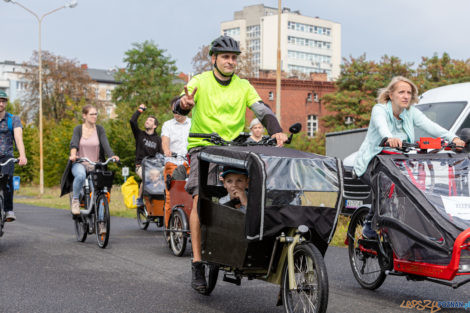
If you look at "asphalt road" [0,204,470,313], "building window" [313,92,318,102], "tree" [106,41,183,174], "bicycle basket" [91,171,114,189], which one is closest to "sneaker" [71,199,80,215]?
"bicycle basket" [91,171,114,189]

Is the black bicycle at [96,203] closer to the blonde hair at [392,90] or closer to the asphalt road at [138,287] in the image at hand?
the asphalt road at [138,287]

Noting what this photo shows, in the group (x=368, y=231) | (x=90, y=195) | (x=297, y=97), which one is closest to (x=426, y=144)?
(x=368, y=231)

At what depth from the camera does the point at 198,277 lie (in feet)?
19.6

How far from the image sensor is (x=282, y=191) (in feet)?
16.4

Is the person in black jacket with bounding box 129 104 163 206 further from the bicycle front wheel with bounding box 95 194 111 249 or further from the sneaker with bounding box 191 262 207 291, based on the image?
the sneaker with bounding box 191 262 207 291

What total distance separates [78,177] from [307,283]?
649 cm

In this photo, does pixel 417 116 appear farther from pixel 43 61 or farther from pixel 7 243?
pixel 43 61

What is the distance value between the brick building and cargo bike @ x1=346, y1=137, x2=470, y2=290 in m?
67.0

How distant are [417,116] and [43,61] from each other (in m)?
61.5

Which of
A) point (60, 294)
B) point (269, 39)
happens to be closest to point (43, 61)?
point (269, 39)

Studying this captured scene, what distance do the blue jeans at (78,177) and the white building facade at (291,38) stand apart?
102m

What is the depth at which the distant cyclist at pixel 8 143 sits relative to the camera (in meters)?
9.45

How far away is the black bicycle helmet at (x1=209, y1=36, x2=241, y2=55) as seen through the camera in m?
6.09

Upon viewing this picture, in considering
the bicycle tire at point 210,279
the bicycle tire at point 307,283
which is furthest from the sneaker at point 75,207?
the bicycle tire at point 307,283
